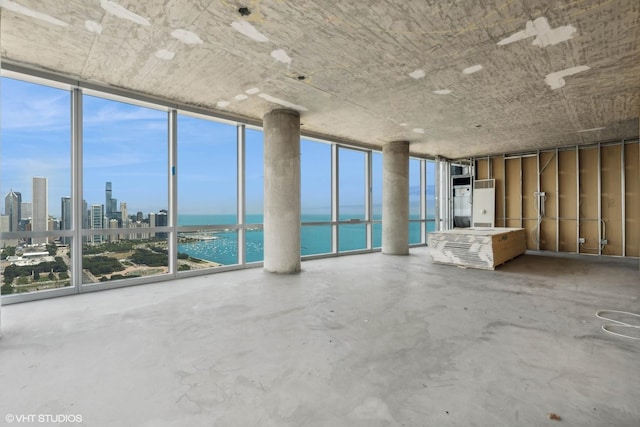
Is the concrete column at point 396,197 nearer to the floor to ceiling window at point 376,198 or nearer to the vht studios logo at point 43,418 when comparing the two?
the floor to ceiling window at point 376,198

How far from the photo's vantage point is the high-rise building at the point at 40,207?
14.4ft

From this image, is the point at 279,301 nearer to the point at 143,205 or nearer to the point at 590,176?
the point at 143,205

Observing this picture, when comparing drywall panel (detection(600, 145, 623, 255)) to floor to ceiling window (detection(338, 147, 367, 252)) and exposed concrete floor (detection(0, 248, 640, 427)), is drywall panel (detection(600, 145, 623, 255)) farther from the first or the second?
floor to ceiling window (detection(338, 147, 367, 252))

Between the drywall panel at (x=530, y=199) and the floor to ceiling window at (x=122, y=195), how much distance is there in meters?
10.9

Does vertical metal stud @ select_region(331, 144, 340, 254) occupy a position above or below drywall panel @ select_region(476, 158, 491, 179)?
below

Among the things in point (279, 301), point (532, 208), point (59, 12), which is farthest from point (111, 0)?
point (532, 208)

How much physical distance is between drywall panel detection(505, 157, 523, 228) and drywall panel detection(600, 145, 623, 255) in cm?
209

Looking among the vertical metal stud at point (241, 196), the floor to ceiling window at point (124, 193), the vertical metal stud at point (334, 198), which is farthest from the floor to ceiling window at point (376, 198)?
the vertical metal stud at point (241, 196)

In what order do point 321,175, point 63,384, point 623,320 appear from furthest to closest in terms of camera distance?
point 321,175 → point 623,320 → point 63,384

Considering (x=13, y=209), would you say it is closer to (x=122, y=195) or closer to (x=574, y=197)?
(x=122, y=195)

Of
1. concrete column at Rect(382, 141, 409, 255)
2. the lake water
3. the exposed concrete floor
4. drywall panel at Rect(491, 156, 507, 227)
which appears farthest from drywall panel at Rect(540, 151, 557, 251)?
the lake water

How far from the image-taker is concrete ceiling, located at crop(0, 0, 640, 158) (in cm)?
305

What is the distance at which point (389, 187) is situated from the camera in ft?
29.2

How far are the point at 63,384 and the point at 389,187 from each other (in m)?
8.05
